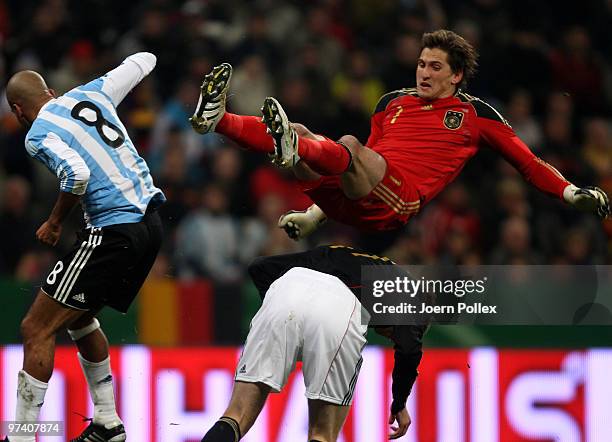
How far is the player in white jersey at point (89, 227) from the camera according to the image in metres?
5.93

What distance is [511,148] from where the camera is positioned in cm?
643

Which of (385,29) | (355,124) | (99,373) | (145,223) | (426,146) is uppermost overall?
(385,29)

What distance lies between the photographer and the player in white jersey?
593 cm

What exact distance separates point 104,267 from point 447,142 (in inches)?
73.2

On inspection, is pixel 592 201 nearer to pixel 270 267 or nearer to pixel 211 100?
pixel 270 267

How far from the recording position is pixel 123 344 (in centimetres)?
771

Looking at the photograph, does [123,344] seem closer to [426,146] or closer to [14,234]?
[14,234]

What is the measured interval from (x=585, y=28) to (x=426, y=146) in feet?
16.3

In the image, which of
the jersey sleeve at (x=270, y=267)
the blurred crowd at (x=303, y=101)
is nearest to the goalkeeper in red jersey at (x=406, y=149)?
the jersey sleeve at (x=270, y=267)

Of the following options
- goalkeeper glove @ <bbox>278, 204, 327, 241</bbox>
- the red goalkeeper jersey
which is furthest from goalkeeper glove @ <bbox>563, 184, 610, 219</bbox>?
goalkeeper glove @ <bbox>278, 204, 327, 241</bbox>

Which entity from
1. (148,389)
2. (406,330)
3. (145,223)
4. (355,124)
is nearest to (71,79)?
(355,124)

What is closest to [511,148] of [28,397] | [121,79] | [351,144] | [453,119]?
[453,119]

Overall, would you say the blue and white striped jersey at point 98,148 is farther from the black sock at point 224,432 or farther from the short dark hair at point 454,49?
the short dark hair at point 454,49

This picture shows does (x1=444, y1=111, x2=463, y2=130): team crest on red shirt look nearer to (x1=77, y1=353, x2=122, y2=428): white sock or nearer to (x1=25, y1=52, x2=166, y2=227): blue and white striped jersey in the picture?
(x1=25, y1=52, x2=166, y2=227): blue and white striped jersey
